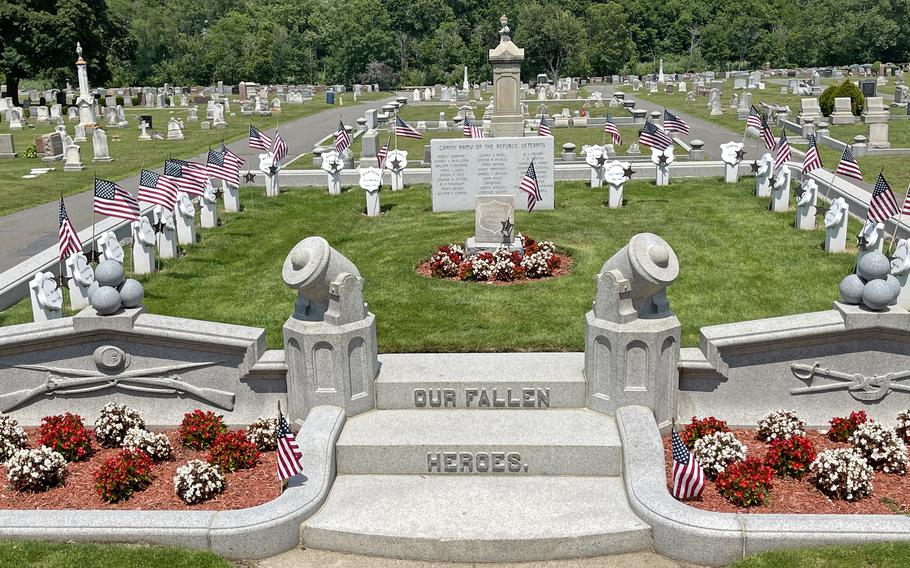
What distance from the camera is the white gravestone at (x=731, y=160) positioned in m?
26.2

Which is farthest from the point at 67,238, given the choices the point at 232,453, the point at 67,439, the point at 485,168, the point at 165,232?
the point at 485,168

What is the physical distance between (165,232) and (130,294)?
854 cm

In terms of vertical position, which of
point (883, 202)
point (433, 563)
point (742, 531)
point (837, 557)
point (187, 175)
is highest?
point (187, 175)

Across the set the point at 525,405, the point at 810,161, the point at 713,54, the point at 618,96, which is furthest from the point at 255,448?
the point at 713,54

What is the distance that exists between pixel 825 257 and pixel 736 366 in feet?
27.3

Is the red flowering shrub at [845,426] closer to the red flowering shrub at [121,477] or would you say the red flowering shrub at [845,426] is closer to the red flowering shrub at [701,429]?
the red flowering shrub at [701,429]

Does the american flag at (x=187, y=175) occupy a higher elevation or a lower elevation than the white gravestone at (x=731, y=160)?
higher

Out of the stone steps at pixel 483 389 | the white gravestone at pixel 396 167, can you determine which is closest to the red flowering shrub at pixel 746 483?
the stone steps at pixel 483 389

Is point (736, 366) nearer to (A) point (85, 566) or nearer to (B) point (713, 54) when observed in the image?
(A) point (85, 566)

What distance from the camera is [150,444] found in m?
10.0

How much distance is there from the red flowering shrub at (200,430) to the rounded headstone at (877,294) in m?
7.65

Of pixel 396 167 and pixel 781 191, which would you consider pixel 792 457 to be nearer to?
pixel 781 191

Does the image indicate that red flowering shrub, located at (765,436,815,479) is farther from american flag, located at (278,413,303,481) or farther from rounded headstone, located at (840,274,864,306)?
american flag, located at (278,413,303,481)

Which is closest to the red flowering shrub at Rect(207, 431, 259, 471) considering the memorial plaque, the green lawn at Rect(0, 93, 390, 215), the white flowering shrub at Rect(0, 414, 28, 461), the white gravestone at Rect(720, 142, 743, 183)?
the white flowering shrub at Rect(0, 414, 28, 461)
